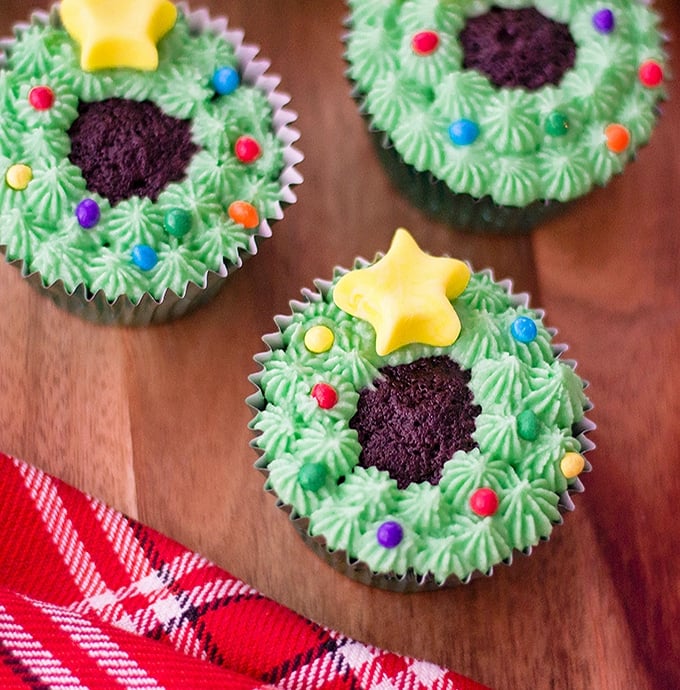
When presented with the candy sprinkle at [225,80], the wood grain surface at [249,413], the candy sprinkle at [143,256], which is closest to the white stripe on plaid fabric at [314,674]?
the wood grain surface at [249,413]

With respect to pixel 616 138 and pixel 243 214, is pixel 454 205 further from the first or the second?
pixel 243 214

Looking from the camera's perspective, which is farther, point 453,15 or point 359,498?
point 453,15

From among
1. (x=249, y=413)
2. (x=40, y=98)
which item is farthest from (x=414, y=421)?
(x=40, y=98)

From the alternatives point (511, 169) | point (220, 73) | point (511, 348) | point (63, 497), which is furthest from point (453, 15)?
point (63, 497)

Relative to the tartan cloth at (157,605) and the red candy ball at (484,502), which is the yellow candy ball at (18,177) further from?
Answer: the red candy ball at (484,502)

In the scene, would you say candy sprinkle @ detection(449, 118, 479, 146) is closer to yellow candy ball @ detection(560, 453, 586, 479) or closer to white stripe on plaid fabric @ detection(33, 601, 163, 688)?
yellow candy ball @ detection(560, 453, 586, 479)

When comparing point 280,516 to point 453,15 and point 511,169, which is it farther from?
point 453,15
